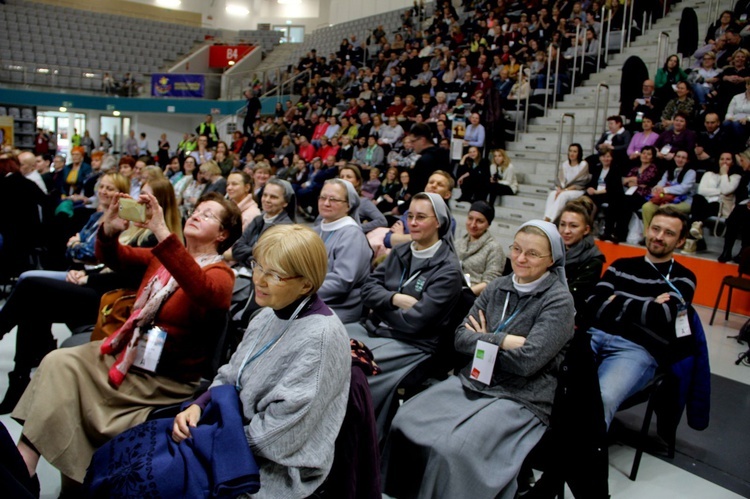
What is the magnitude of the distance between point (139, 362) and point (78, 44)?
23.6 metres

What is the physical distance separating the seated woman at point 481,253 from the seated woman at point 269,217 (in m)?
1.30

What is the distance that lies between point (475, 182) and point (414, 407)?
641 cm

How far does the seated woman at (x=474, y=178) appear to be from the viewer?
8.30m

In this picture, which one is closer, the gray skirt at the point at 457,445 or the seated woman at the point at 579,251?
the gray skirt at the point at 457,445

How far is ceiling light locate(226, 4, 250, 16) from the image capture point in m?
28.3

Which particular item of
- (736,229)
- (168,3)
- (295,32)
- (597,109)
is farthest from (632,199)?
(168,3)

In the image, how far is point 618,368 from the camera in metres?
2.57

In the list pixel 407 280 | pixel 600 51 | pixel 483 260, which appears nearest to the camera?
pixel 407 280

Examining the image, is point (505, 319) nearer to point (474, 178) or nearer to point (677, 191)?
point (677, 191)

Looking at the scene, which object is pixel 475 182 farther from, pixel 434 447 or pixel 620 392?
pixel 434 447

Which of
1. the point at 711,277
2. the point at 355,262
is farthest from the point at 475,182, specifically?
the point at 355,262

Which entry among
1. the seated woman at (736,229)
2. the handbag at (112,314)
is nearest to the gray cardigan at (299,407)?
the handbag at (112,314)

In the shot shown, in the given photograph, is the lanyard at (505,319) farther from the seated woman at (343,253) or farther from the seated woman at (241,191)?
the seated woman at (241,191)

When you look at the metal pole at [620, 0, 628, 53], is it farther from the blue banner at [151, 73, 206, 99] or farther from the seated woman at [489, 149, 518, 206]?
the blue banner at [151, 73, 206, 99]
